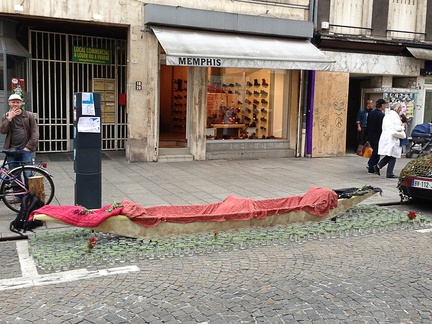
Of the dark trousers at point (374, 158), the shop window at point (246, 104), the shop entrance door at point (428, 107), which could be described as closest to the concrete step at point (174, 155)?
the shop window at point (246, 104)

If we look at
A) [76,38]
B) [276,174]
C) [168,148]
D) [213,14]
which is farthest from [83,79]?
[276,174]

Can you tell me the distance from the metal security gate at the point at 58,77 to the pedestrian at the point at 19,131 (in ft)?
19.1

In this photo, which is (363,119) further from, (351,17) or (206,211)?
(206,211)

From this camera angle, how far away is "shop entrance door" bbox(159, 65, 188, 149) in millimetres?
13836

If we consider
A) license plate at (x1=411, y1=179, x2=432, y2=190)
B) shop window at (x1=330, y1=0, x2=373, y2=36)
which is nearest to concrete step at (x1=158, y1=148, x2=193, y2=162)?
shop window at (x1=330, y1=0, x2=373, y2=36)

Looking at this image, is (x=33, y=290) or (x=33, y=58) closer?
(x=33, y=290)

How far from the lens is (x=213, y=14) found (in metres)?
12.9

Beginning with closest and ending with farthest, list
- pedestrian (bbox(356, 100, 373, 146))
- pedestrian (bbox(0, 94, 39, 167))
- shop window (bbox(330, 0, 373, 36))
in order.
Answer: pedestrian (bbox(0, 94, 39, 167)), shop window (bbox(330, 0, 373, 36)), pedestrian (bbox(356, 100, 373, 146))

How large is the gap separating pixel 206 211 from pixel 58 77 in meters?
9.24

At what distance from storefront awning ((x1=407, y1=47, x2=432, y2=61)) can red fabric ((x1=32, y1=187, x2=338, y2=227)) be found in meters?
10.4

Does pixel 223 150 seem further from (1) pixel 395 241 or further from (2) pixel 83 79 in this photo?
(1) pixel 395 241

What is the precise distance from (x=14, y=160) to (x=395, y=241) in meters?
6.02

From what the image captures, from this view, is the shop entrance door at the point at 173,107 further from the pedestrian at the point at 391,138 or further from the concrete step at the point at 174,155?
the pedestrian at the point at 391,138

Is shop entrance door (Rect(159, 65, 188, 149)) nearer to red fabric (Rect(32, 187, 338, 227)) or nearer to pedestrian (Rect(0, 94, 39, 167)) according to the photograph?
pedestrian (Rect(0, 94, 39, 167))
